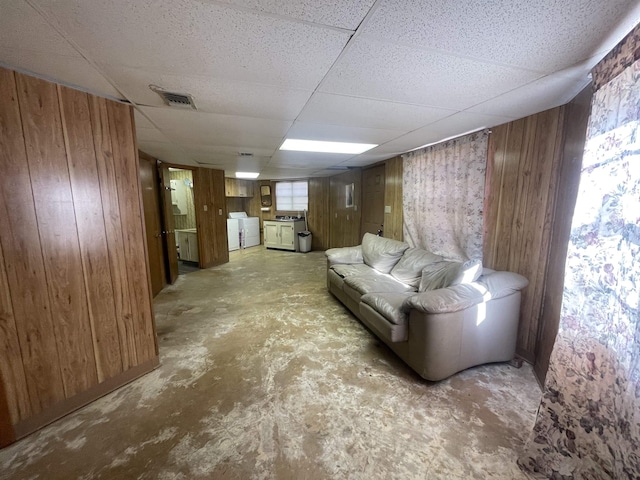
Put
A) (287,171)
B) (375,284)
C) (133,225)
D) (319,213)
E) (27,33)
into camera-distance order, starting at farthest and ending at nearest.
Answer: (319,213)
(287,171)
(375,284)
(133,225)
(27,33)

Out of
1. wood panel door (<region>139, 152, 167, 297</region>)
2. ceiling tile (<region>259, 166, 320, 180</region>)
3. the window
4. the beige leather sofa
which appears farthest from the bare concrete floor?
the window

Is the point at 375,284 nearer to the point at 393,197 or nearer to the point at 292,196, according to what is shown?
the point at 393,197

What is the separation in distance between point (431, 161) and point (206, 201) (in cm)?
429

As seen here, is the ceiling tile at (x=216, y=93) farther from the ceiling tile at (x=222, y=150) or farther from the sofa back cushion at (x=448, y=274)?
the sofa back cushion at (x=448, y=274)

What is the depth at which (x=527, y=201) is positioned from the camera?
6.73ft

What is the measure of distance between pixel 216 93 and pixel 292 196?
5.91 meters

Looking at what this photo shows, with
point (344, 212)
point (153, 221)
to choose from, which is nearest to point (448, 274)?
point (344, 212)

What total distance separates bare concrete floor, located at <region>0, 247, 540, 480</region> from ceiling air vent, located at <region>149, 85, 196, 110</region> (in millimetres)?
2067

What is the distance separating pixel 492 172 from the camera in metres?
2.38

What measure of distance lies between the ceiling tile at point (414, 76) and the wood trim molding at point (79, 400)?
2.49 metres

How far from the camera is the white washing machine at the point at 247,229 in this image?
7266 mm

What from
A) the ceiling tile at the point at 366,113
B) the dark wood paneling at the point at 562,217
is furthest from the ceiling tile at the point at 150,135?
the dark wood paneling at the point at 562,217

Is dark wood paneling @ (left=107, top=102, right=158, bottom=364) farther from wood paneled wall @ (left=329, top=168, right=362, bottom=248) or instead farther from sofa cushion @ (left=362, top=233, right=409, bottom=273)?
wood paneled wall @ (left=329, top=168, right=362, bottom=248)

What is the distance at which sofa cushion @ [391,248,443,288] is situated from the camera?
2785 millimetres
